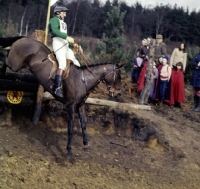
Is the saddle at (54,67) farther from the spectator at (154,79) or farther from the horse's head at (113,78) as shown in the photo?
the spectator at (154,79)

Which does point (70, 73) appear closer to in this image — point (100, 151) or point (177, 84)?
point (100, 151)

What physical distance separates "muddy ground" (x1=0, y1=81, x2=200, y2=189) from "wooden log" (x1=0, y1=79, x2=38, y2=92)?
0.64 meters

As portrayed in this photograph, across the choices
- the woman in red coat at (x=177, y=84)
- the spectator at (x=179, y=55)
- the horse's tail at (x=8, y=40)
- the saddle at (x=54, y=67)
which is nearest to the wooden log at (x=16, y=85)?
the horse's tail at (x=8, y=40)

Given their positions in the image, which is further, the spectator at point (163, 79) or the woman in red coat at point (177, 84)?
the woman in red coat at point (177, 84)

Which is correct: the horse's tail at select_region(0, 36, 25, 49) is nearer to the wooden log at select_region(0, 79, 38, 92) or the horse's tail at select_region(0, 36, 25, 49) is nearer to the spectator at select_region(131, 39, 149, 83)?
the wooden log at select_region(0, 79, 38, 92)

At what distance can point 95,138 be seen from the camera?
902 cm

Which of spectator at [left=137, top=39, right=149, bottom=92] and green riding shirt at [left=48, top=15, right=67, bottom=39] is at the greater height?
green riding shirt at [left=48, top=15, right=67, bottom=39]

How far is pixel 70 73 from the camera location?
7.58 m

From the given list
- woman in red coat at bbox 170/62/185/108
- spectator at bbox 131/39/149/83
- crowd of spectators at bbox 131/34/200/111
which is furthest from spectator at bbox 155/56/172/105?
spectator at bbox 131/39/149/83

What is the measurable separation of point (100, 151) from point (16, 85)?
9.26 feet

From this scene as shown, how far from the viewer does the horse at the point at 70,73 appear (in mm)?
7465

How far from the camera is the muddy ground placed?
6.53 metres

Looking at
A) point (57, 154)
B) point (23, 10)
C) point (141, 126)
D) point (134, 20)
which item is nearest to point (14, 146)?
point (57, 154)

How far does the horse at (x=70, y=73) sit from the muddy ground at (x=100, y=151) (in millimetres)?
720
